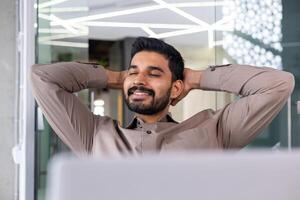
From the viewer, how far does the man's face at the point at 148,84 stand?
5.14ft

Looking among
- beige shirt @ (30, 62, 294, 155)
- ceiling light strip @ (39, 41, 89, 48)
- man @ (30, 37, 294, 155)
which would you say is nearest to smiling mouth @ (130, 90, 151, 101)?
man @ (30, 37, 294, 155)

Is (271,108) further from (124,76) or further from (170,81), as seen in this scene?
(124,76)

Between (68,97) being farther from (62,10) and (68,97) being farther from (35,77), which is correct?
(62,10)

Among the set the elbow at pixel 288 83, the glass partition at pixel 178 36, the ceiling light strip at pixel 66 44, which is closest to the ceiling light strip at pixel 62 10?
the glass partition at pixel 178 36

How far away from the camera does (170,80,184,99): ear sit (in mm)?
1650

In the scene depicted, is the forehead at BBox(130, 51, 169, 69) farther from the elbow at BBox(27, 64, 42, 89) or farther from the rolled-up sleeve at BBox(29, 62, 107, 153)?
the elbow at BBox(27, 64, 42, 89)

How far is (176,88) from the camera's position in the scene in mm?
1668

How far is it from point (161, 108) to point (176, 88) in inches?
4.5

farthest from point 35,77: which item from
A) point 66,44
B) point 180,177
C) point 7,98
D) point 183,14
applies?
point 183,14

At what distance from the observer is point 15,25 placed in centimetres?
336

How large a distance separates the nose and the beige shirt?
0.15m

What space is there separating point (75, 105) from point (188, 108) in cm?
81

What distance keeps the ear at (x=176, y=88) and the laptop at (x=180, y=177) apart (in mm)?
1170

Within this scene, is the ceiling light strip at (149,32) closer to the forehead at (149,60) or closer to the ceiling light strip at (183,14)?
the ceiling light strip at (183,14)
